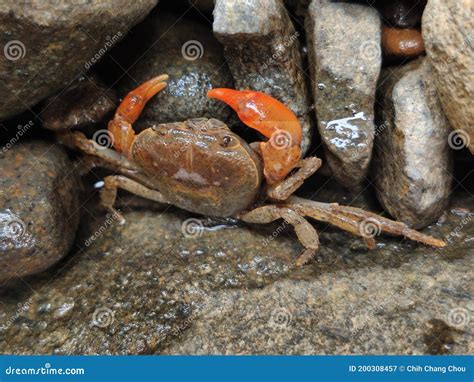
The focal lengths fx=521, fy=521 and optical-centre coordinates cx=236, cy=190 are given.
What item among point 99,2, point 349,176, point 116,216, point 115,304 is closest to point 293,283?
point 349,176

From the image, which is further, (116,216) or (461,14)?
(116,216)

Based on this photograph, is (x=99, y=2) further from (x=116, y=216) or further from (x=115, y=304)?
(x=115, y=304)

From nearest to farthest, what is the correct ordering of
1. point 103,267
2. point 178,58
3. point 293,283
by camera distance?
1. point 293,283
2. point 103,267
3. point 178,58

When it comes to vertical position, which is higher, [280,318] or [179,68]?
[179,68]

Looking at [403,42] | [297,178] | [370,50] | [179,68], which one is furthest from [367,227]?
[179,68]
